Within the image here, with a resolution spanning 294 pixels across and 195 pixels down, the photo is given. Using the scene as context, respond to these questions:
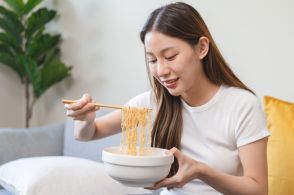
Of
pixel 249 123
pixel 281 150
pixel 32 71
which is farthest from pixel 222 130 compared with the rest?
pixel 32 71

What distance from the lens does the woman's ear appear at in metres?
1.25

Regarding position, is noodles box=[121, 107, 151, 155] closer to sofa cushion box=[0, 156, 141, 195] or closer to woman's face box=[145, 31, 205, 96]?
woman's face box=[145, 31, 205, 96]

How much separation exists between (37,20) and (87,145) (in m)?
1.00

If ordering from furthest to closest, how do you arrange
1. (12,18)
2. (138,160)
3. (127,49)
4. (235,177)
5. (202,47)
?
(12,18), (127,49), (202,47), (235,177), (138,160)

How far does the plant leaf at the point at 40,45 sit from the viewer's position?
9.46ft

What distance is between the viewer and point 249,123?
49.3 inches

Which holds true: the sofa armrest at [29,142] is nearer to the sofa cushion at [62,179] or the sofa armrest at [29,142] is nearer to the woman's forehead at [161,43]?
the sofa cushion at [62,179]

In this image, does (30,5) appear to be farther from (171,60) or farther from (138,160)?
(138,160)

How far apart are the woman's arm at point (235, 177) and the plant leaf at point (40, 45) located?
1.96 metres

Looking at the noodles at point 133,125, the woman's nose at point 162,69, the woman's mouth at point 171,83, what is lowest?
the noodles at point 133,125

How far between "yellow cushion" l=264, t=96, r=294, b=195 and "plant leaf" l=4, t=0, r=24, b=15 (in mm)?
1860

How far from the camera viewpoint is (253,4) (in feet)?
6.45

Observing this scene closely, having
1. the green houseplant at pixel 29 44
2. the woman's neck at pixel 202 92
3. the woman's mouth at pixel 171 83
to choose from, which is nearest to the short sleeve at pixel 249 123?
the woman's neck at pixel 202 92

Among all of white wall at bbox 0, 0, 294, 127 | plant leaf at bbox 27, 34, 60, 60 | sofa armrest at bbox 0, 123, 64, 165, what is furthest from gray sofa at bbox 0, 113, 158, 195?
plant leaf at bbox 27, 34, 60, 60
